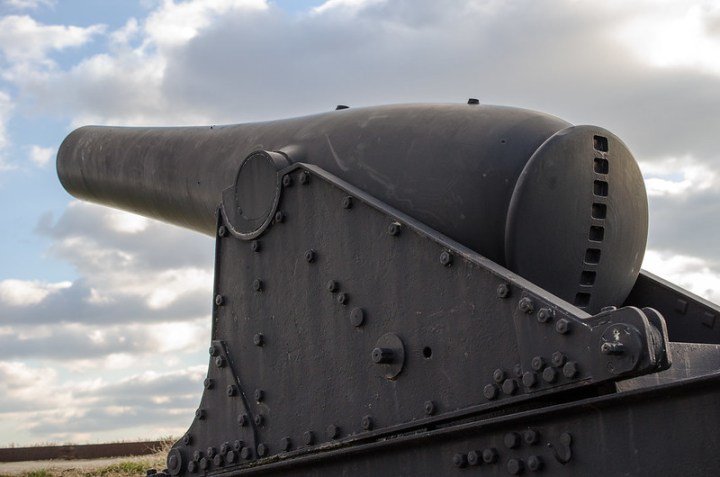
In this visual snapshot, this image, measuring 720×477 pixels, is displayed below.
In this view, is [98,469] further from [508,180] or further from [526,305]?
[526,305]

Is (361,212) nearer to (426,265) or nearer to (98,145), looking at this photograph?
(426,265)

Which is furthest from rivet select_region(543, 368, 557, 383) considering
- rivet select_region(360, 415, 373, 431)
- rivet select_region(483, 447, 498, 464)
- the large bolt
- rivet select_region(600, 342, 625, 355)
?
rivet select_region(360, 415, 373, 431)

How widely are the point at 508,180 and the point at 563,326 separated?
130 cm

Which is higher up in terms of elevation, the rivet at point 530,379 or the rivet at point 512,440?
the rivet at point 530,379

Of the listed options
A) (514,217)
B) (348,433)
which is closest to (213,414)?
(348,433)

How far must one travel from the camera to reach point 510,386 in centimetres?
450

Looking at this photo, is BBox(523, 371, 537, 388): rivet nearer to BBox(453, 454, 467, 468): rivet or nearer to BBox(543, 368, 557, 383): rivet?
BBox(543, 368, 557, 383): rivet

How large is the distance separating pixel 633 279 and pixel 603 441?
6.84 feet

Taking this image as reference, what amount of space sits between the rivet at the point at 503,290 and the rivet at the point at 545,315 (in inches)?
8.4

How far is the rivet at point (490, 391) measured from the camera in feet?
15.0

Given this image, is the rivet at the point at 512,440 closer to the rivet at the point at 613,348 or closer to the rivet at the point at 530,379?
the rivet at the point at 530,379

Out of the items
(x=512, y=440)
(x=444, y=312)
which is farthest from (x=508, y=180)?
(x=512, y=440)

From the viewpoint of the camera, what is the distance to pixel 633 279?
604 centimetres

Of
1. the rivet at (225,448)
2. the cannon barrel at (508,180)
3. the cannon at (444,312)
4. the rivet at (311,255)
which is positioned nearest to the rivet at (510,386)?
the cannon at (444,312)
